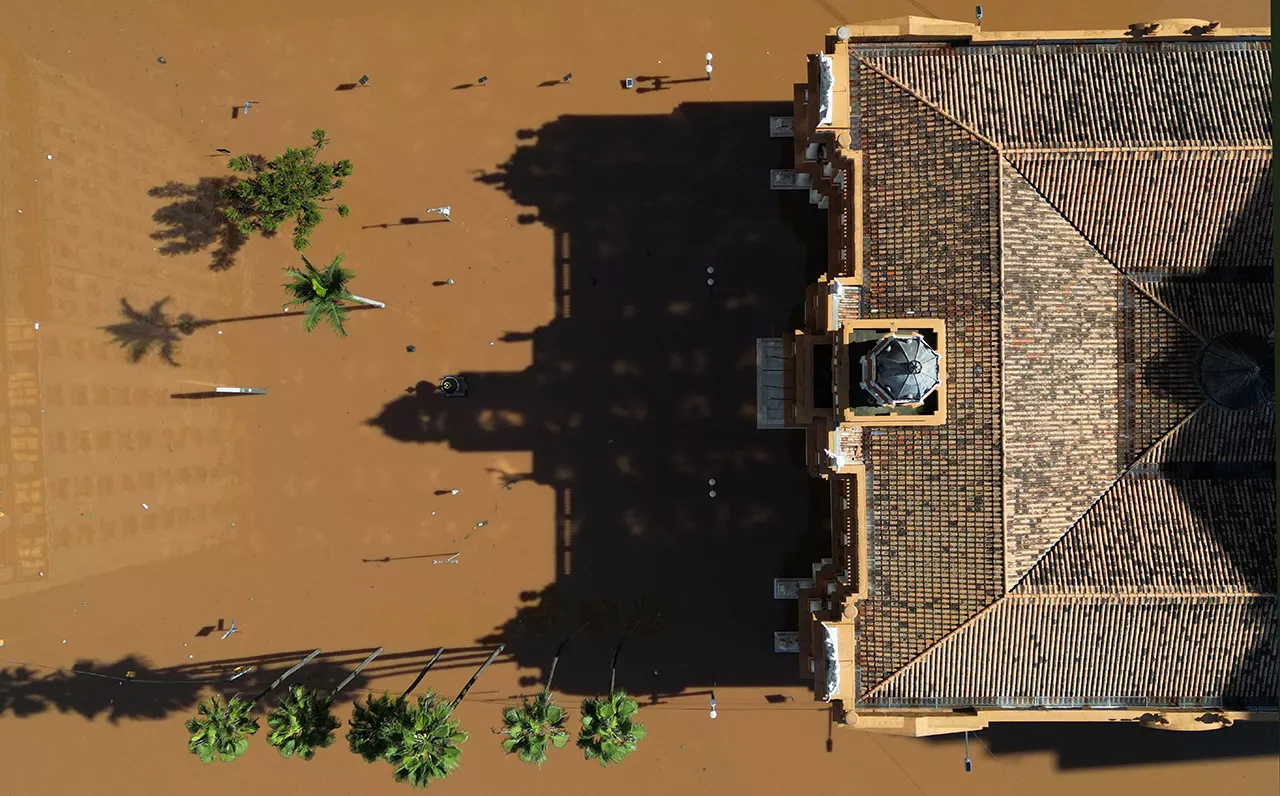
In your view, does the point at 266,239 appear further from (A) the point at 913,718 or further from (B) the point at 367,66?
(A) the point at 913,718

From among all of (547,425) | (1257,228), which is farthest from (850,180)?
(547,425)

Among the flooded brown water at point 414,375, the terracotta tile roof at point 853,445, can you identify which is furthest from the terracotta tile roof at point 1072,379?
the flooded brown water at point 414,375

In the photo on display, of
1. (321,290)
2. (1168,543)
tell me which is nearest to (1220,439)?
(1168,543)

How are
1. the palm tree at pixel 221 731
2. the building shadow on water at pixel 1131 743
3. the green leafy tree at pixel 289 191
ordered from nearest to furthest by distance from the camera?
the palm tree at pixel 221 731
the green leafy tree at pixel 289 191
the building shadow on water at pixel 1131 743

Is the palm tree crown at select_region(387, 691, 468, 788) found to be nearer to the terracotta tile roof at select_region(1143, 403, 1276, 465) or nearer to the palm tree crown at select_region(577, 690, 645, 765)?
the palm tree crown at select_region(577, 690, 645, 765)

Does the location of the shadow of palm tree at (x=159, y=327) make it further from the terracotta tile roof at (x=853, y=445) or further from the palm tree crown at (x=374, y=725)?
the terracotta tile roof at (x=853, y=445)

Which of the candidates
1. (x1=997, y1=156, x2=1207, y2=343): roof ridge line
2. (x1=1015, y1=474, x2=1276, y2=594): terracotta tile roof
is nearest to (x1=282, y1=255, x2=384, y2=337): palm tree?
(x1=997, y1=156, x2=1207, y2=343): roof ridge line
